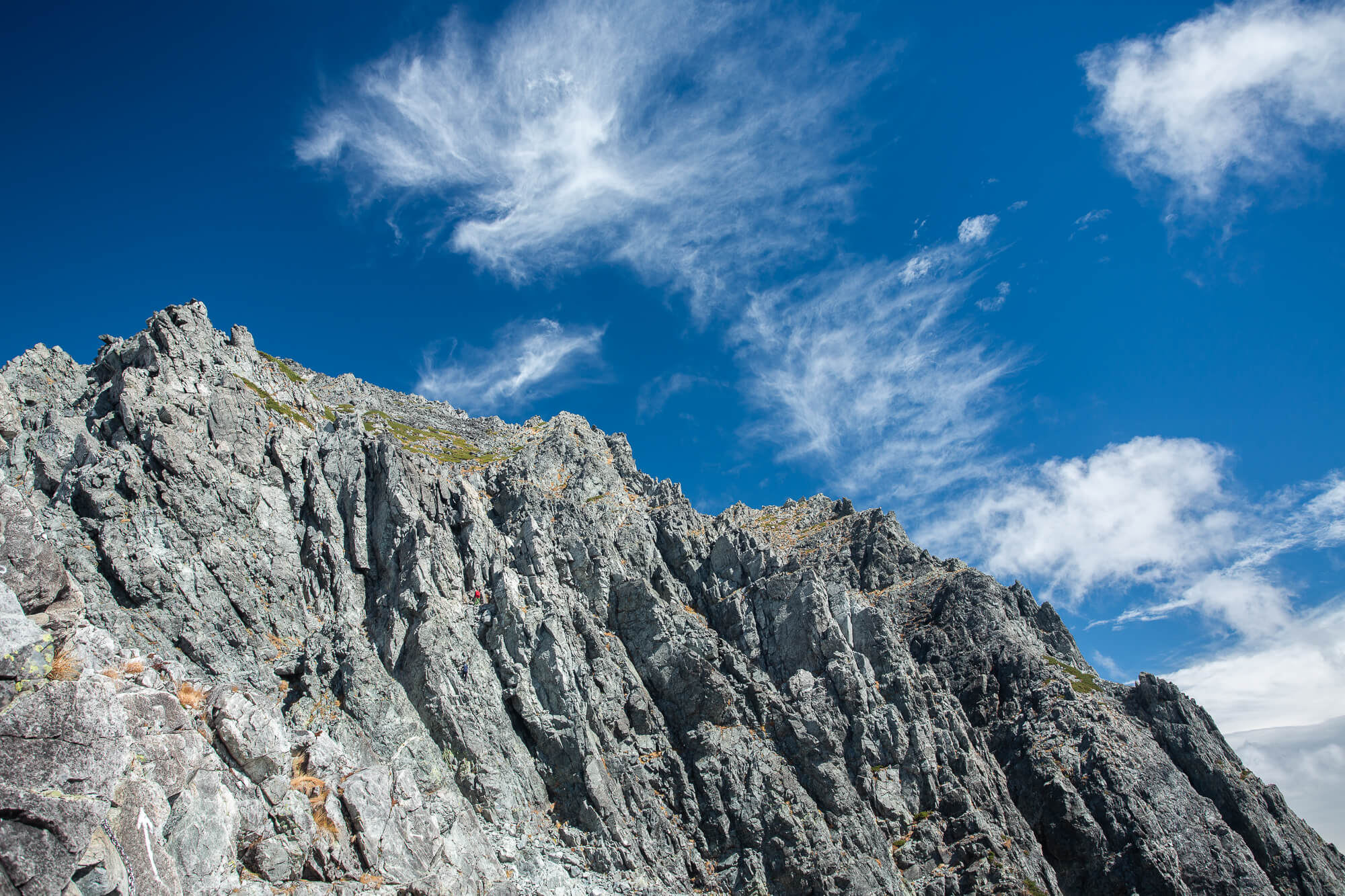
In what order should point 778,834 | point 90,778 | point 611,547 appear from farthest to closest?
1. point 611,547
2. point 778,834
3. point 90,778

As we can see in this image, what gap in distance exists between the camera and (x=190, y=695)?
3078 cm

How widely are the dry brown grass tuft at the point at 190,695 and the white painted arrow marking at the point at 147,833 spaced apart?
29.2 ft

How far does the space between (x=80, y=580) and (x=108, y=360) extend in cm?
2908

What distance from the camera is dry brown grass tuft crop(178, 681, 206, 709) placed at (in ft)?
99.1

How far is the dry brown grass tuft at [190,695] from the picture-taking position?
30219 mm

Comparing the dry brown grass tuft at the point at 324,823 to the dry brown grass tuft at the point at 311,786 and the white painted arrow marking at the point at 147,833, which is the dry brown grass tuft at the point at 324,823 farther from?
the white painted arrow marking at the point at 147,833

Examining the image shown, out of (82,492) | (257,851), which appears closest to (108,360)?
(82,492)

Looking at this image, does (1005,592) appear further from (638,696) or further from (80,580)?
(80,580)

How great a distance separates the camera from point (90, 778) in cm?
2038

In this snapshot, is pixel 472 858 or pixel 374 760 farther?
pixel 374 760

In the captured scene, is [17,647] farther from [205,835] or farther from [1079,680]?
[1079,680]

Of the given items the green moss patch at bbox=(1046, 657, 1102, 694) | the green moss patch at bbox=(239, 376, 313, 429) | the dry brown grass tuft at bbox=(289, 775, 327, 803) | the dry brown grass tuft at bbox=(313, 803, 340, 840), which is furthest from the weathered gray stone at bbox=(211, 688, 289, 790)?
the green moss patch at bbox=(1046, 657, 1102, 694)

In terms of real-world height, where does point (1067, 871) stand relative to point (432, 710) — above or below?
below

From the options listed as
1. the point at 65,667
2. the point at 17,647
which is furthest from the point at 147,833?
the point at 17,647
